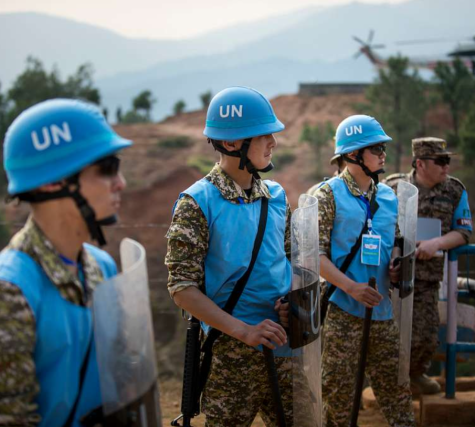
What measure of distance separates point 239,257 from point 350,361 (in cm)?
139

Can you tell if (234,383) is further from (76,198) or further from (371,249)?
(76,198)

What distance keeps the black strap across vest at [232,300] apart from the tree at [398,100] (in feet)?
89.6

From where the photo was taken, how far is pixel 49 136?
5.96 feet

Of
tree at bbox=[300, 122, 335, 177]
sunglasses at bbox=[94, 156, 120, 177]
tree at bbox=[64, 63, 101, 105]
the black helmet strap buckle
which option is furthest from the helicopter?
the black helmet strap buckle

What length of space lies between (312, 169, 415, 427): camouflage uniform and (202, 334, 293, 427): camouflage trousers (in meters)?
0.89

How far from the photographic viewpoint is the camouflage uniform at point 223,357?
2.82 meters

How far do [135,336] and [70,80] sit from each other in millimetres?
39876

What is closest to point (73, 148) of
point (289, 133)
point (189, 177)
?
point (189, 177)

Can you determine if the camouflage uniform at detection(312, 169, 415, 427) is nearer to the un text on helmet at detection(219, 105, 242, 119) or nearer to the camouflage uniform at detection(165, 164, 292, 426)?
the camouflage uniform at detection(165, 164, 292, 426)

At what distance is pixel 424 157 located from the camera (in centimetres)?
498

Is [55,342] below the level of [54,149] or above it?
below

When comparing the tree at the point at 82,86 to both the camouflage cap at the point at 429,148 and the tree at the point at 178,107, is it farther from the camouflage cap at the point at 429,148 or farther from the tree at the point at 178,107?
the camouflage cap at the point at 429,148

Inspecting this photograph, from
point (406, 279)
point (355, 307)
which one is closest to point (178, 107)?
point (355, 307)

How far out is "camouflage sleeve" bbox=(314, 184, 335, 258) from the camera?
377cm
